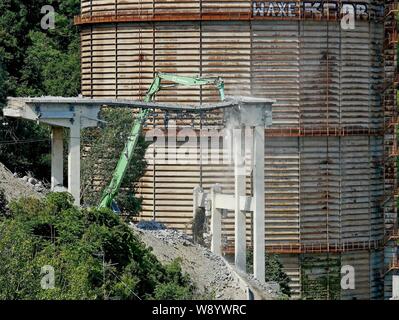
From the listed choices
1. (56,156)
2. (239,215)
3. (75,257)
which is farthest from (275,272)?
(75,257)

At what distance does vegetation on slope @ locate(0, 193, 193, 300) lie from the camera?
36.9 meters

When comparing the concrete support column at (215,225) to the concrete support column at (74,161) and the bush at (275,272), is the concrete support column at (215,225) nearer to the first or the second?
the bush at (275,272)

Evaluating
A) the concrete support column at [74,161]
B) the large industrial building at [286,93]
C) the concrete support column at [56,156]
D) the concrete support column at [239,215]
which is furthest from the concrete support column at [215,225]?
the concrete support column at [74,161]

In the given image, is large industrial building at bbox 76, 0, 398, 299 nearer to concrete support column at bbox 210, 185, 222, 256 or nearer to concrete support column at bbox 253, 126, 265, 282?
concrete support column at bbox 210, 185, 222, 256

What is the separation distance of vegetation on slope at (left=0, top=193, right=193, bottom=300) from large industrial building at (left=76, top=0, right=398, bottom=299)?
13.2 meters

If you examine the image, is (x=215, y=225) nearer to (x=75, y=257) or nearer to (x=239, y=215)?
(x=239, y=215)

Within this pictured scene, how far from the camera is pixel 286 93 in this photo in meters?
57.0

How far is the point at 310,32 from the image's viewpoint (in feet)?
187

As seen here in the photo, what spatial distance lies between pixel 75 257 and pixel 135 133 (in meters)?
13.2

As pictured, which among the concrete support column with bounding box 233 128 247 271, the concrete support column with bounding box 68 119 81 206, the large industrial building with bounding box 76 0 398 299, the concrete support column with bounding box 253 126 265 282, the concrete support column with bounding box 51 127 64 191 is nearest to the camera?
the concrete support column with bounding box 68 119 81 206

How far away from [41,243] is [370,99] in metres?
21.3

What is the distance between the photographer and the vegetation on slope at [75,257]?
3694 centimetres

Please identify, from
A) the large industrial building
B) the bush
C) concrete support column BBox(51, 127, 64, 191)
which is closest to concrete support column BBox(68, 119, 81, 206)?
concrete support column BBox(51, 127, 64, 191)
